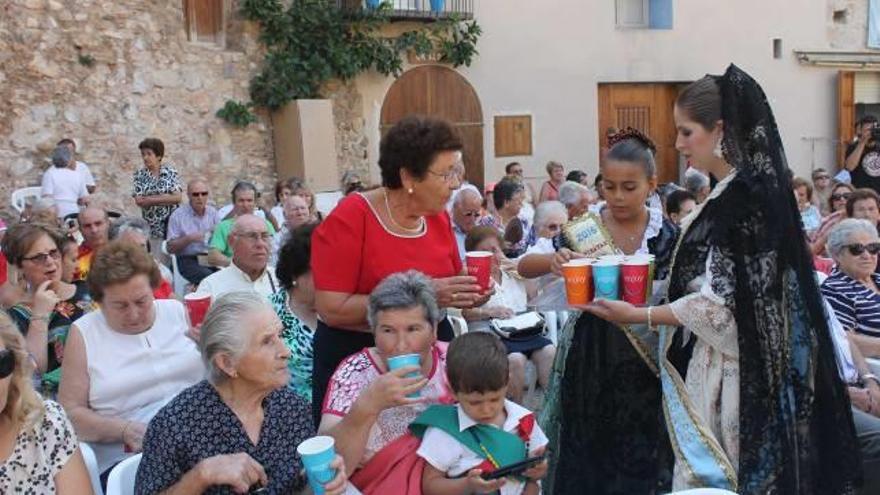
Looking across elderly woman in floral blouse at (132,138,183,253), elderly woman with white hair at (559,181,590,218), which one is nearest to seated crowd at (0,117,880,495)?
elderly woman with white hair at (559,181,590,218)

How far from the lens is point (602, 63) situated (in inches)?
615

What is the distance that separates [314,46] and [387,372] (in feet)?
35.8

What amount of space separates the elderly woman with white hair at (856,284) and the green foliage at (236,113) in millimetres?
9337

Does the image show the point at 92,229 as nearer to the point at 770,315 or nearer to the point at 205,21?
the point at 770,315

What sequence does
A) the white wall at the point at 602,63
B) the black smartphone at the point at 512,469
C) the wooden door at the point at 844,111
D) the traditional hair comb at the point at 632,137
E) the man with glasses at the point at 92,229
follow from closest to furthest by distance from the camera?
the black smartphone at the point at 512,469, the traditional hair comb at the point at 632,137, the man with glasses at the point at 92,229, the white wall at the point at 602,63, the wooden door at the point at 844,111

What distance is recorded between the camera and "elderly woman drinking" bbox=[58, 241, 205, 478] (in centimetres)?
322

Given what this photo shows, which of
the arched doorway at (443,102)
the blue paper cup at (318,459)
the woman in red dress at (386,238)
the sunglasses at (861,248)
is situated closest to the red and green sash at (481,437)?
the woman in red dress at (386,238)

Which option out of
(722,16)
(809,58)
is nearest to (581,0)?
(722,16)

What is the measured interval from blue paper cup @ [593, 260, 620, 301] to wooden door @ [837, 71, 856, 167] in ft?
55.3

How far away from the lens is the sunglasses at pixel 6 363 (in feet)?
7.43

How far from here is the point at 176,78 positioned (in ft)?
38.8

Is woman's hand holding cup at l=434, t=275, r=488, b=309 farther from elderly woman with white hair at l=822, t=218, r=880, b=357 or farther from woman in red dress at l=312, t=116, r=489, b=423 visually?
elderly woman with white hair at l=822, t=218, r=880, b=357

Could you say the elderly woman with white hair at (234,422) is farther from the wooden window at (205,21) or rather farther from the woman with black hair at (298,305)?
the wooden window at (205,21)

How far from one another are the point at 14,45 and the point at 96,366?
28.2 ft
